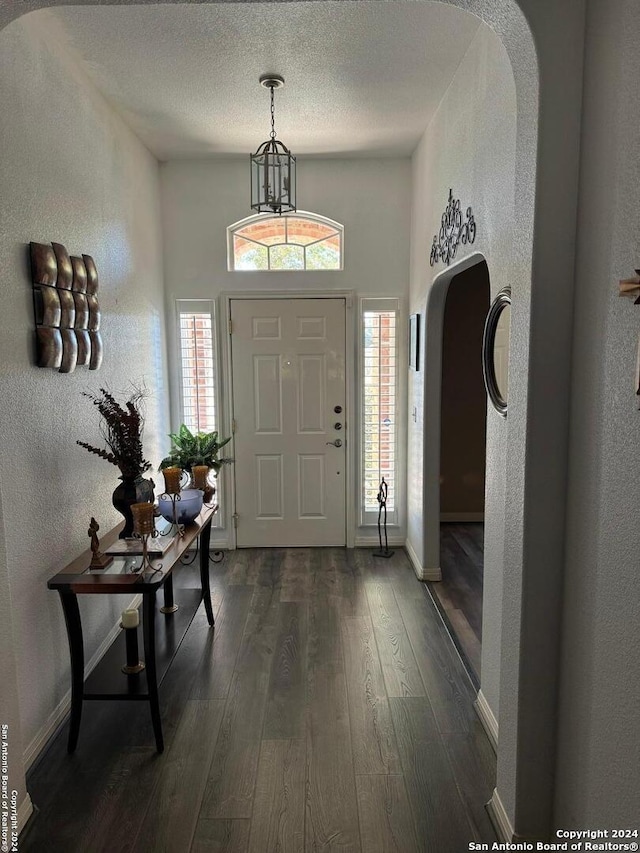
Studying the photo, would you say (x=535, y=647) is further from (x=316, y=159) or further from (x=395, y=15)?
(x=316, y=159)

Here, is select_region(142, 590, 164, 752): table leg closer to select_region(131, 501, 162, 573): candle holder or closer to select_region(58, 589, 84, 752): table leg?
select_region(131, 501, 162, 573): candle holder

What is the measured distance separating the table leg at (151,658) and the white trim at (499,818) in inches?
50.8

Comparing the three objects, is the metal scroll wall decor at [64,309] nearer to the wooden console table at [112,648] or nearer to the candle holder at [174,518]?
the candle holder at [174,518]

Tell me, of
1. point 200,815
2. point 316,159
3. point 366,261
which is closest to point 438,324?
point 366,261

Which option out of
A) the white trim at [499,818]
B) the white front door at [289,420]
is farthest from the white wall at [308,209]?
the white trim at [499,818]

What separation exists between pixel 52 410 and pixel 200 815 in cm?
171

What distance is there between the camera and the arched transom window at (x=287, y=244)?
4477 mm

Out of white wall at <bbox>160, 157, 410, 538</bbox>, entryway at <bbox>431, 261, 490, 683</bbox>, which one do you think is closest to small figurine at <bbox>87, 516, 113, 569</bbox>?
white wall at <bbox>160, 157, 410, 538</bbox>

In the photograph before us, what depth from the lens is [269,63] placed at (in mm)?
2840

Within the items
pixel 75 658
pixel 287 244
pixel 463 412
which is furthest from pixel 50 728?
pixel 463 412

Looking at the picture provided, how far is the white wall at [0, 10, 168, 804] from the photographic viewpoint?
219 centimetres

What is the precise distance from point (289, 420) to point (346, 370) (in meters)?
0.61

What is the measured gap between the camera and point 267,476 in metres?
4.67

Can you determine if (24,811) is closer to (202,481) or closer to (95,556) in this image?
(95,556)
